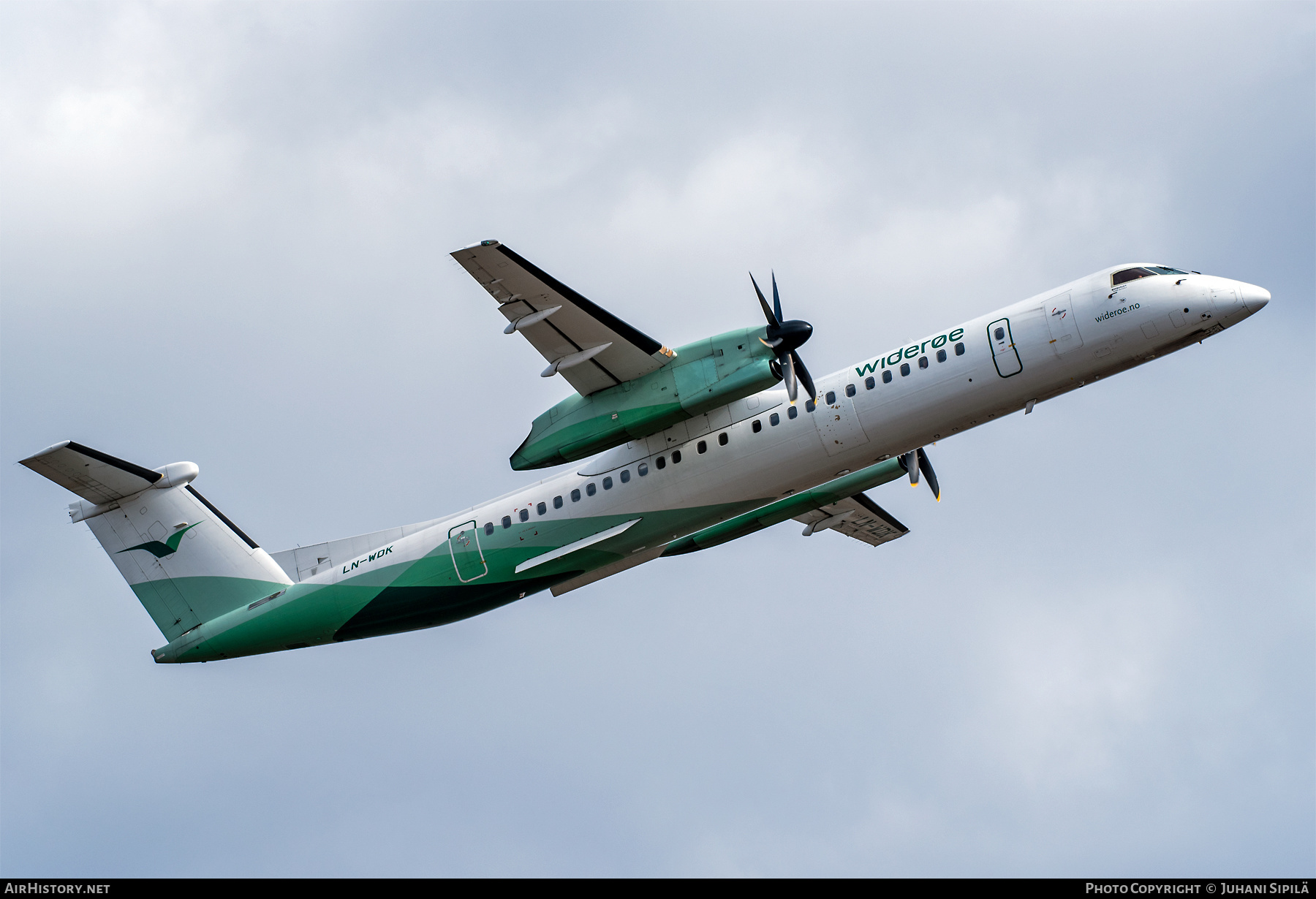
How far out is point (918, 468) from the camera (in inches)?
1006

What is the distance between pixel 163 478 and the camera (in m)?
26.1

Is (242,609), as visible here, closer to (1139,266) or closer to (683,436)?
(683,436)

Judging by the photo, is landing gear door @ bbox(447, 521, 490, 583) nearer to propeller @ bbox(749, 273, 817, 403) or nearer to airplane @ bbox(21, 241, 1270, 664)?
airplane @ bbox(21, 241, 1270, 664)

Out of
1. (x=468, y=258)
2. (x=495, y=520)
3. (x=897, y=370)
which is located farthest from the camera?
(x=495, y=520)

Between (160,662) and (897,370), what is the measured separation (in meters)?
16.8

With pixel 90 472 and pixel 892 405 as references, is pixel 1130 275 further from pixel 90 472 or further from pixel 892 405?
pixel 90 472

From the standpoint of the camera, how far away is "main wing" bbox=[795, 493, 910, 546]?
2883 centimetres

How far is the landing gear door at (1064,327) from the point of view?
2142cm

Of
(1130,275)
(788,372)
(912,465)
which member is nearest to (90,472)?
(788,372)

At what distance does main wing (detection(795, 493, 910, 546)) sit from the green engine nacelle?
7362 millimetres

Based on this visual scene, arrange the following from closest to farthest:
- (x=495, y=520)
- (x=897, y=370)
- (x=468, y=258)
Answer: (x=468, y=258), (x=897, y=370), (x=495, y=520)

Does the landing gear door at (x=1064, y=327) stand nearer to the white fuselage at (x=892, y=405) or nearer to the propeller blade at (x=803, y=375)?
the white fuselage at (x=892, y=405)
